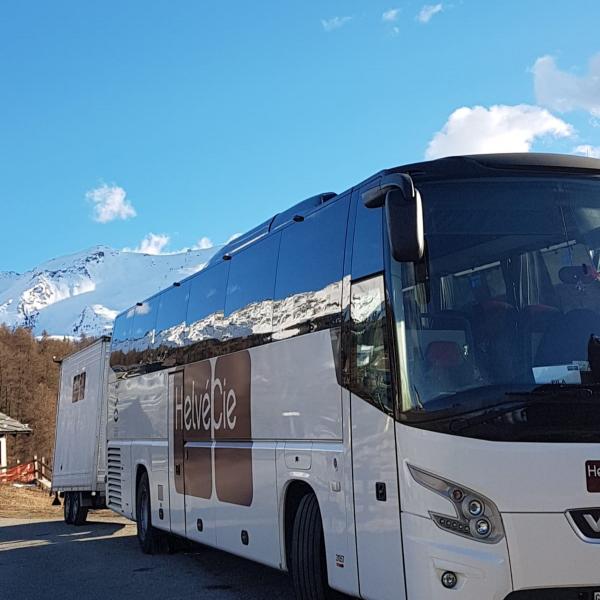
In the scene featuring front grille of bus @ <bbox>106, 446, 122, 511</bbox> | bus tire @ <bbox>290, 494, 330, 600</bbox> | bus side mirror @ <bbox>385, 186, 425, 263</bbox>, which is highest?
bus side mirror @ <bbox>385, 186, 425, 263</bbox>

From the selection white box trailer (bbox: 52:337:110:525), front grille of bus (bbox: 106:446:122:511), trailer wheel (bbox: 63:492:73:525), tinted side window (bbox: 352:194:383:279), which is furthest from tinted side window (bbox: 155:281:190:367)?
trailer wheel (bbox: 63:492:73:525)

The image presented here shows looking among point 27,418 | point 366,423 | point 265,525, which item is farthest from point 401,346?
point 27,418

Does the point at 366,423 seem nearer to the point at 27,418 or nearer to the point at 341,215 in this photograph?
the point at 341,215

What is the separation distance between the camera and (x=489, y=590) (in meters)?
4.93

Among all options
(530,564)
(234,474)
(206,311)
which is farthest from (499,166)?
(206,311)

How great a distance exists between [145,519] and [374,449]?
27.2 feet

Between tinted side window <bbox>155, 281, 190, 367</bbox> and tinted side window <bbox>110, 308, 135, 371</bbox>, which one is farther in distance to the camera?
tinted side window <bbox>110, 308, 135, 371</bbox>

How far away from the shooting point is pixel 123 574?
11.2 m

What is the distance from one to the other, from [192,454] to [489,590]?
6265mm

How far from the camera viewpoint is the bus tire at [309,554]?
7.09m

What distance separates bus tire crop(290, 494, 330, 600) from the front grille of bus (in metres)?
8.25

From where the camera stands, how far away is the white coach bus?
16.5 feet

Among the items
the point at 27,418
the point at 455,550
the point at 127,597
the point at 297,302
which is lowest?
the point at 127,597

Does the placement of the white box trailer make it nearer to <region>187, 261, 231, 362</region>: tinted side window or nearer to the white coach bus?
<region>187, 261, 231, 362</region>: tinted side window
